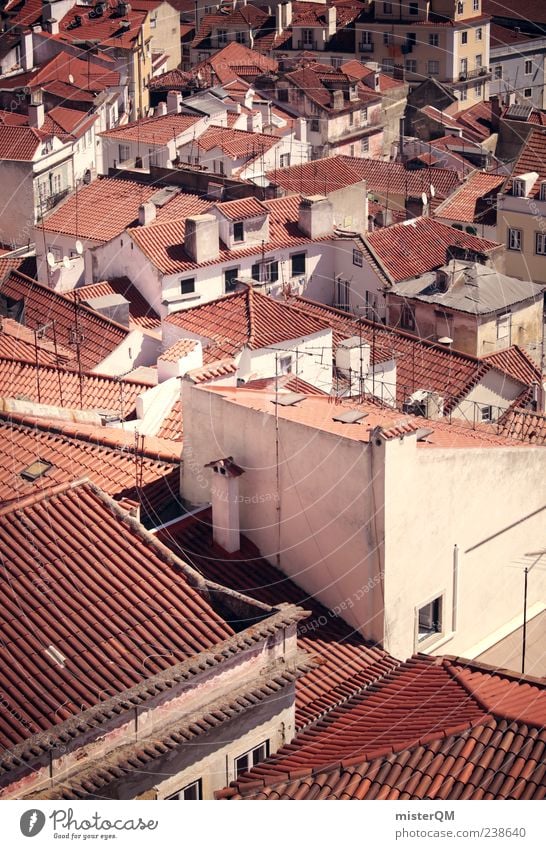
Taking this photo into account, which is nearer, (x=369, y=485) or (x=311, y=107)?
(x=369, y=485)

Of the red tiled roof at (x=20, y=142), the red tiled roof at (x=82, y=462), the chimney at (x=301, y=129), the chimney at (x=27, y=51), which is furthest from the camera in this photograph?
the chimney at (x=27, y=51)

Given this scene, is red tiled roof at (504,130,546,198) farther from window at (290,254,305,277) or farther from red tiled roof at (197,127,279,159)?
window at (290,254,305,277)

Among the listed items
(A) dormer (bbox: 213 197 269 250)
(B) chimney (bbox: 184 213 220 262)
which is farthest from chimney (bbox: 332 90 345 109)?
(B) chimney (bbox: 184 213 220 262)

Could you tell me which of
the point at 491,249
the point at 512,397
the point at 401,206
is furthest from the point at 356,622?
the point at 401,206

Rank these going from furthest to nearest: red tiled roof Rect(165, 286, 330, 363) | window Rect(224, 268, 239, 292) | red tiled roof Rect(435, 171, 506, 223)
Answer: red tiled roof Rect(435, 171, 506, 223) → window Rect(224, 268, 239, 292) → red tiled roof Rect(165, 286, 330, 363)

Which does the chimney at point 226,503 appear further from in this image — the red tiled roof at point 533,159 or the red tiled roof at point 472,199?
the red tiled roof at point 472,199

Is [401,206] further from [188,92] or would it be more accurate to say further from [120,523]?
[120,523]

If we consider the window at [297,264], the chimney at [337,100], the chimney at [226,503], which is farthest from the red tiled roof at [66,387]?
the chimney at [337,100]
